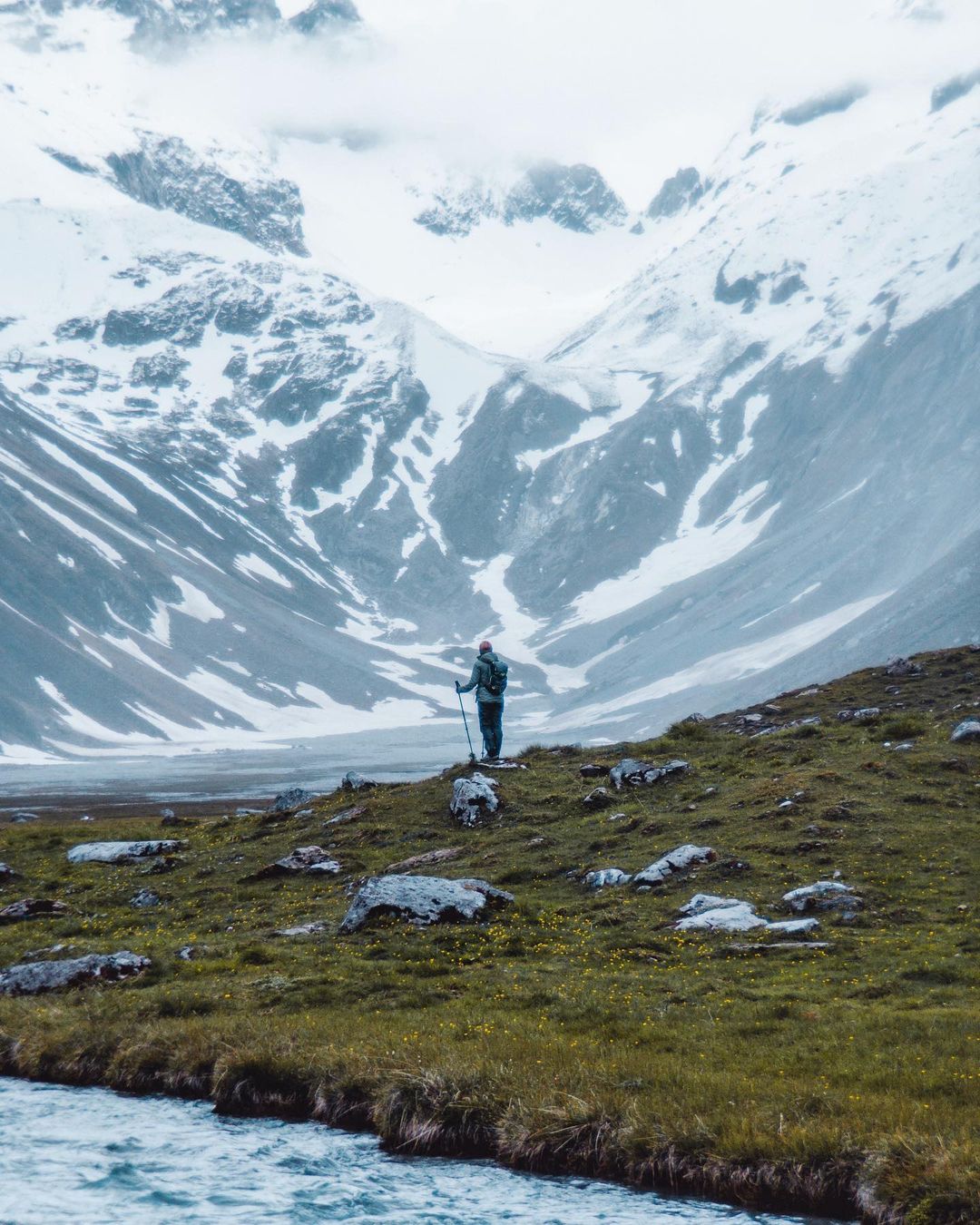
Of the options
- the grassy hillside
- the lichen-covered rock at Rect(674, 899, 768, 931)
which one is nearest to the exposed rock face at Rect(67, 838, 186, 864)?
the grassy hillside

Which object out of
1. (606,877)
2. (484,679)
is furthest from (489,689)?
(606,877)

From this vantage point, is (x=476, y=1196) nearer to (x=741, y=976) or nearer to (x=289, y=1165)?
(x=289, y=1165)

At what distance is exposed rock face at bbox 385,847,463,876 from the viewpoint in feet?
104

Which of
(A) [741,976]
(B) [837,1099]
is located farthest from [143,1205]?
(A) [741,976]

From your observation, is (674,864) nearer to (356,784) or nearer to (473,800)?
(473,800)

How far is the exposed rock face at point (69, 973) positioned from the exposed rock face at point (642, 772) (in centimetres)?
1824

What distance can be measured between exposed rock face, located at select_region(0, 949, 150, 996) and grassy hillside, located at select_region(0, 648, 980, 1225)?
68 cm

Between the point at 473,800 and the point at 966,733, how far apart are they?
15.6 meters

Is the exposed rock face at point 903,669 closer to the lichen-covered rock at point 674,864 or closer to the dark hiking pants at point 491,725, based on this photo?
the dark hiking pants at point 491,725

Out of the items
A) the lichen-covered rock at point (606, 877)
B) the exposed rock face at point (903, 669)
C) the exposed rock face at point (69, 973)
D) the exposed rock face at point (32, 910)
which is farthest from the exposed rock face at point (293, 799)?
the exposed rock face at point (903, 669)

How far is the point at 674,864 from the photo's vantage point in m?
28.6

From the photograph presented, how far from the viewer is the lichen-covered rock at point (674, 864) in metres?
28.1

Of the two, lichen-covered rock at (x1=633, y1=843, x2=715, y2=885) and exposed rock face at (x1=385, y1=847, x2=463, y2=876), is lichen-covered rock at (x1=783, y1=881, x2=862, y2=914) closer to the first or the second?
lichen-covered rock at (x1=633, y1=843, x2=715, y2=885)

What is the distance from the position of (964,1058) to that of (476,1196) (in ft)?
22.9
